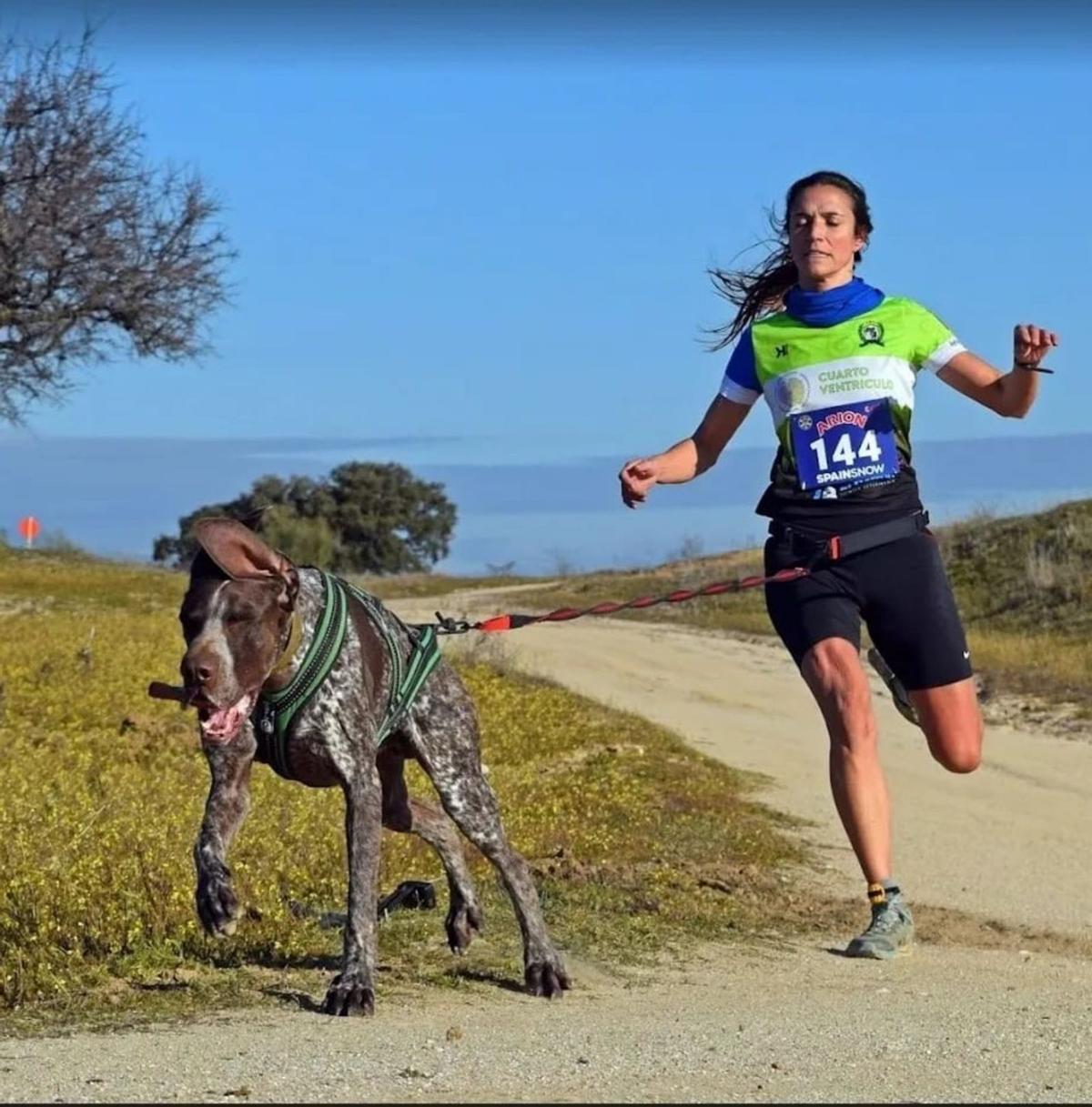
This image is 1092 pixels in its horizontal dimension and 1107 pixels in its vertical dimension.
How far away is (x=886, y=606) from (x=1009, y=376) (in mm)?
957

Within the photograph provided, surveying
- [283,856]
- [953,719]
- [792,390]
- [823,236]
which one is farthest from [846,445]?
[283,856]

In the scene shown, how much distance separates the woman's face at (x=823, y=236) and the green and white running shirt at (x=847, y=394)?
72 mm

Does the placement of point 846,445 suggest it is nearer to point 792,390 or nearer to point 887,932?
point 792,390

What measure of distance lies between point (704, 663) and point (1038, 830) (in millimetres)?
11197

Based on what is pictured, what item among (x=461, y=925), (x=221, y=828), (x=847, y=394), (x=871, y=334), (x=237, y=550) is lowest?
(x=461, y=925)

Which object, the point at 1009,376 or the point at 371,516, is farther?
the point at 371,516

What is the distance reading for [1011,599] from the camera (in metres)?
29.3

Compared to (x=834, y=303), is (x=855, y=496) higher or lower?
lower

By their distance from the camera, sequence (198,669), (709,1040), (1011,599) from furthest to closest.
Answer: (1011,599) → (198,669) → (709,1040)

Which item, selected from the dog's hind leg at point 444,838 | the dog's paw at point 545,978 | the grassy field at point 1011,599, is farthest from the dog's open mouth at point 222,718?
the grassy field at point 1011,599

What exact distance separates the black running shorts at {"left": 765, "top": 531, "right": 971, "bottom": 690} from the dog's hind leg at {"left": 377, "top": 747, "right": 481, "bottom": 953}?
1.48m

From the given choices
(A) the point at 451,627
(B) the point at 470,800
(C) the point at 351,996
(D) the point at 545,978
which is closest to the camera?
(C) the point at 351,996

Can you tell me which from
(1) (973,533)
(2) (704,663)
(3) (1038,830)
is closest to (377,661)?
(3) (1038,830)

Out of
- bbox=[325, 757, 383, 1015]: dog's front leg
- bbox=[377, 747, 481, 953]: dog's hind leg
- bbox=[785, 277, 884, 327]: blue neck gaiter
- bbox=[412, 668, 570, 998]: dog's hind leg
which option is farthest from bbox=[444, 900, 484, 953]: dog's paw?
bbox=[785, 277, 884, 327]: blue neck gaiter
